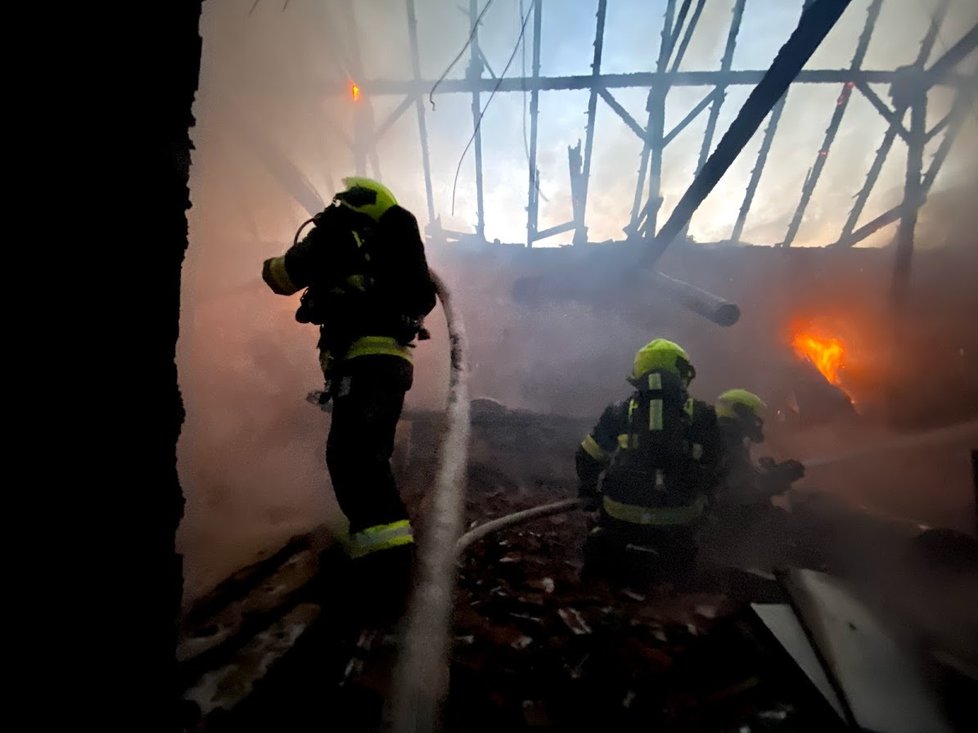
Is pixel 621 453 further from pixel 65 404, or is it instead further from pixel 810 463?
pixel 810 463

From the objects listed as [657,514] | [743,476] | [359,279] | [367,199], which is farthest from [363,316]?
[743,476]

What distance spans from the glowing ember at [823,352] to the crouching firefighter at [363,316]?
9224mm

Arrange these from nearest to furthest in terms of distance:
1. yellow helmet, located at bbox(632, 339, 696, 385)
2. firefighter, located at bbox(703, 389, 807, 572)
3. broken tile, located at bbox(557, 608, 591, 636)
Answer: broken tile, located at bbox(557, 608, 591, 636) → yellow helmet, located at bbox(632, 339, 696, 385) → firefighter, located at bbox(703, 389, 807, 572)

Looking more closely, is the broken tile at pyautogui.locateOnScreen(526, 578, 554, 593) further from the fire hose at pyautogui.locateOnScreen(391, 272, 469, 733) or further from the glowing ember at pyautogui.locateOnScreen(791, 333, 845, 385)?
the glowing ember at pyautogui.locateOnScreen(791, 333, 845, 385)

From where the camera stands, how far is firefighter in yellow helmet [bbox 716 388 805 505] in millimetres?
4891

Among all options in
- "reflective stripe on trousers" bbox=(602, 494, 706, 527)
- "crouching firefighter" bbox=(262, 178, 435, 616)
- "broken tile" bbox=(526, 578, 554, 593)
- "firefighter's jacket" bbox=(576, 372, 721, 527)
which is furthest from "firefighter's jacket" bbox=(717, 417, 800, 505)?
"crouching firefighter" bbox=(262, 178, 435, 616)

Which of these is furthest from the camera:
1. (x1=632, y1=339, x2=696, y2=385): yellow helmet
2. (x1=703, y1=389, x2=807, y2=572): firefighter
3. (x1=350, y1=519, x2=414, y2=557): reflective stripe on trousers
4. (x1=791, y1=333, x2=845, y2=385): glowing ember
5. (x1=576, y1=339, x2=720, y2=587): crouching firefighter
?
(x1=791, y1=333, x2=845, y2=385): glowing ember

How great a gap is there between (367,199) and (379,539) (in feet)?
5.77

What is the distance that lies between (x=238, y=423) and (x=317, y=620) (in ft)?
13.0

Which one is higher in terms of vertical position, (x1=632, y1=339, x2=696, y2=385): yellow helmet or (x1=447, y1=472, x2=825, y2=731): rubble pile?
(x1=632, y1=339, x2=696, y2=385): yellow helmet

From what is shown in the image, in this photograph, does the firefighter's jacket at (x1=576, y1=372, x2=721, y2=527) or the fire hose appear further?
the firefighter's jacket at (x1=576, y1=372, x2=721, y2=527)

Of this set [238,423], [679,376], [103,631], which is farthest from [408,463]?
[103,631]

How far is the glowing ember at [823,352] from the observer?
8.97 metres

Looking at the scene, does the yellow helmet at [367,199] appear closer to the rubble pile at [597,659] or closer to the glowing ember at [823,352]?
the rubble pile at [597,659]
